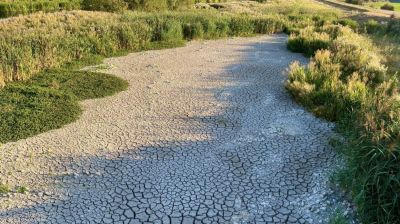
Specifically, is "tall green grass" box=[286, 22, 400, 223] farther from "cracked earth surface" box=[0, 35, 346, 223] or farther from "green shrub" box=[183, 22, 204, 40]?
"green shrub" box=[183, 22, 204, 40]

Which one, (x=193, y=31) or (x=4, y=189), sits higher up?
(x=193, y=31)

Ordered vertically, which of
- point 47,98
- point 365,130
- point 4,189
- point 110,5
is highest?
point 110,5

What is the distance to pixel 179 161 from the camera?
5.20 meters

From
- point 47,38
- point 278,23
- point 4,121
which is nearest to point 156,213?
point 4,121

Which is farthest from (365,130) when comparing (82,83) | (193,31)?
(193,31)

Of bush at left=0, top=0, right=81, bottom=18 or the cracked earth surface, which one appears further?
bush at left=0, top=0, right=81, bottom=18

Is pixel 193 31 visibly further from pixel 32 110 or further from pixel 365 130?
pixel 365 130

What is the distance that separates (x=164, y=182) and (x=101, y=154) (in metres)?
1.21

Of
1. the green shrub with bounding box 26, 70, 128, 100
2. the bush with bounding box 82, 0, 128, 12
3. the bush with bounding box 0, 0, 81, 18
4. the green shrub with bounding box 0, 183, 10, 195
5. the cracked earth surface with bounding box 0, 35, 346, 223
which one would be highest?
the bush with bounding box 82, 0, 128, 12

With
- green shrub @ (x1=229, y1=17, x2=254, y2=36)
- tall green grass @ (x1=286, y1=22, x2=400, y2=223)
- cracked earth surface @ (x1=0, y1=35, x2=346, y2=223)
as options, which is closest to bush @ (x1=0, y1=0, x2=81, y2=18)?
green shrub @ (x1=229, y1=17, x2=254, y2=36)

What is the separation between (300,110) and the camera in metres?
6.85

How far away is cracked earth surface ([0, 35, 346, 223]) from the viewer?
418cm

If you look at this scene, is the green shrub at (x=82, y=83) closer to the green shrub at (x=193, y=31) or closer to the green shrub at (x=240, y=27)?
the green shrub at (x=193, y=31)

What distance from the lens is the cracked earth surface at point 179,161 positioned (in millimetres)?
4184
